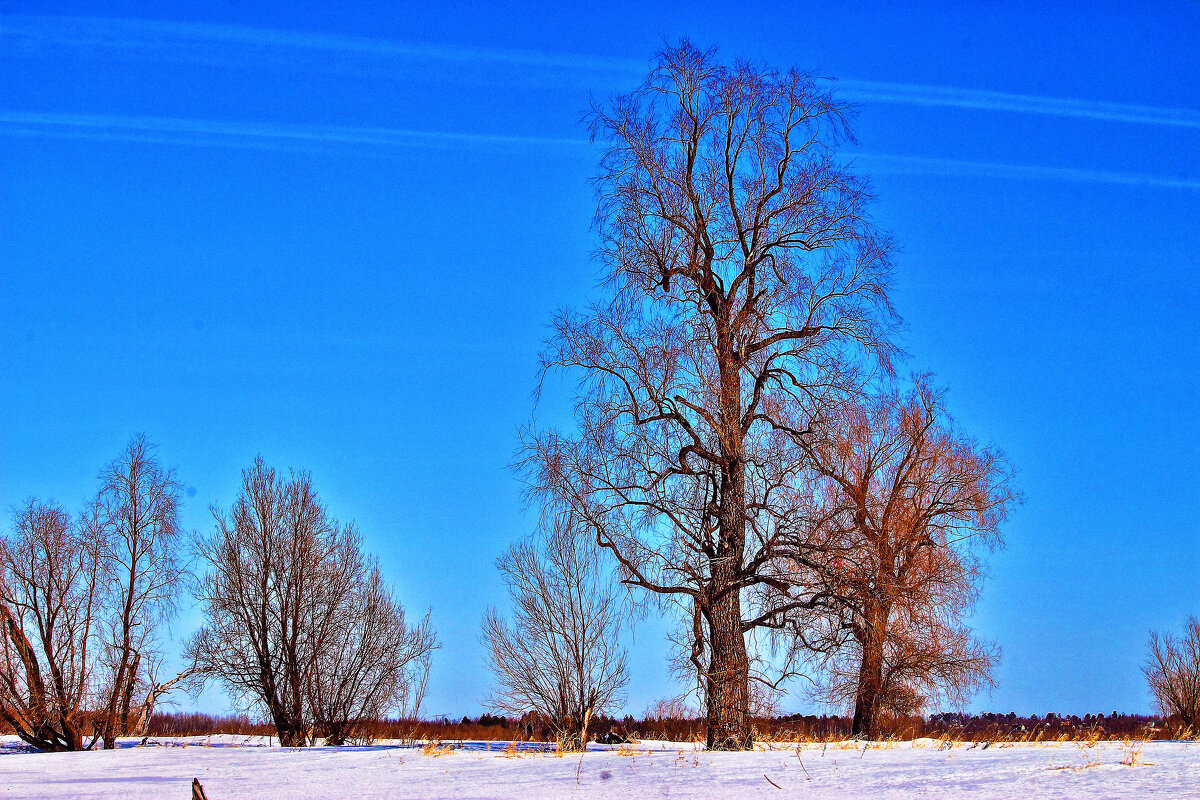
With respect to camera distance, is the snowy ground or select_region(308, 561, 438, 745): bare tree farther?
select_region(308, 561, 438, 745): bare tree

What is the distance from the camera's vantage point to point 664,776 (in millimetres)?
7453

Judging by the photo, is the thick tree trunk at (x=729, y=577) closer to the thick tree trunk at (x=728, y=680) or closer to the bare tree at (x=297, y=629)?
the thick tree trunk at (x=728, y=680)

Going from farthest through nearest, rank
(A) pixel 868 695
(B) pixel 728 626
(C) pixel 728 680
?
(A) pixel 868 695 < (B) pixel 728 626 < (C) pixel 728 680

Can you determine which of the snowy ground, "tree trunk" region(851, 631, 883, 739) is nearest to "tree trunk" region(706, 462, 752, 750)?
the snowy ground

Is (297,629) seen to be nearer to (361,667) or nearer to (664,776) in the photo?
(361,667)

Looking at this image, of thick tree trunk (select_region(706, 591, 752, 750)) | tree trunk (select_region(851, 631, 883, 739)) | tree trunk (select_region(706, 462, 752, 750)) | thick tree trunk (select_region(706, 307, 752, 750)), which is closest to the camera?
thick tree trunk (select_region(706, 591, 752, 750))

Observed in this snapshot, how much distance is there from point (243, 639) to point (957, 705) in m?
17.0

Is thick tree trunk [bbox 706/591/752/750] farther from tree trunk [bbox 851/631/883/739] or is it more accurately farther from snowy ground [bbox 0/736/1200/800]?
tree trunk [bbox 851/631/883/739]

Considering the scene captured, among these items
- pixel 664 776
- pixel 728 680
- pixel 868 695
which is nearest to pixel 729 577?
pixel 728 680

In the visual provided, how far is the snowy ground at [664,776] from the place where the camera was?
6.10 m

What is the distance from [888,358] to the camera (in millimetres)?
15625

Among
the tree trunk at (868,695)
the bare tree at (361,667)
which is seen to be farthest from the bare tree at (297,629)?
the tree trunk at (868,695)

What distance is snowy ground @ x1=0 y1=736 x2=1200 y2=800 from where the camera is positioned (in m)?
6.10

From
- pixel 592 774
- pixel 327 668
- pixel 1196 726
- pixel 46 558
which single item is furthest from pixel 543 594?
pixel 1196 726
